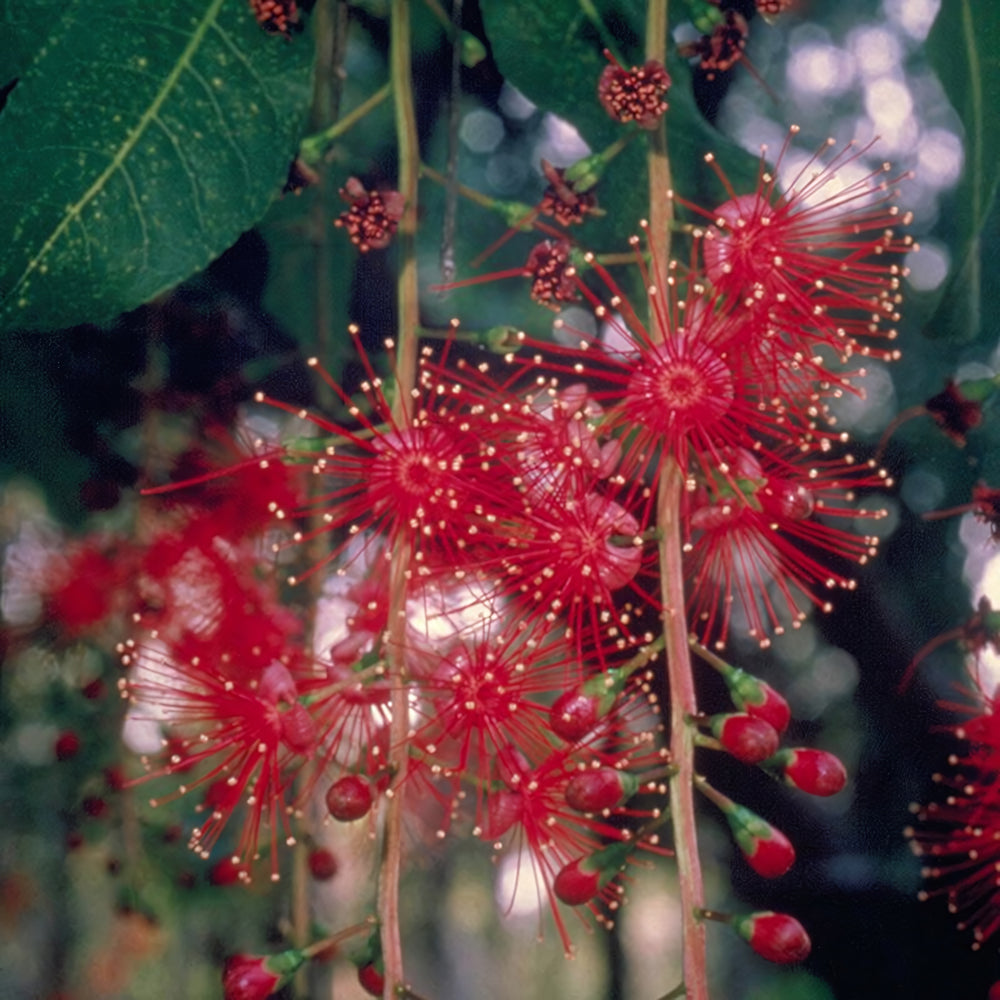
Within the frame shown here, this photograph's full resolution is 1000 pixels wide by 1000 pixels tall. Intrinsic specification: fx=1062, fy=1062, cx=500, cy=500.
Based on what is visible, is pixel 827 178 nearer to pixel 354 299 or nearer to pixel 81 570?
pixel 354 299

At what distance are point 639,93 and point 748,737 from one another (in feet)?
1.20

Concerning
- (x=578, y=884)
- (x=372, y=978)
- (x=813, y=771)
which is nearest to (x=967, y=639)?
(x=813, y=771)

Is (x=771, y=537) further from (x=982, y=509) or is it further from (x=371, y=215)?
(x=371, y=215)

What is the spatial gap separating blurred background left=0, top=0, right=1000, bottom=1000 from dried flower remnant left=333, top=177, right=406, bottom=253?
7 centimetres

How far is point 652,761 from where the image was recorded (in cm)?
66

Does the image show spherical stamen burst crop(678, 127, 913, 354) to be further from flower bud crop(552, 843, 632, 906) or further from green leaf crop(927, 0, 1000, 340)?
flower bud crop(552, 843, 632, 906)

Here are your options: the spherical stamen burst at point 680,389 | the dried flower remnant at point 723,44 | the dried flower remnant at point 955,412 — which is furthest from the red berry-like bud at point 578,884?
the dried flower remnant at point 723,44

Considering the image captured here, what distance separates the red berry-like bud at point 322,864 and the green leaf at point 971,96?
550 millimetres

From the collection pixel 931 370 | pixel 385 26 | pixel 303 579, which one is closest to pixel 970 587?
pixel 931 370

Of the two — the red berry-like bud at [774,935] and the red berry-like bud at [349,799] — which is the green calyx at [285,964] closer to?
the red berry-like bud at [349,799]

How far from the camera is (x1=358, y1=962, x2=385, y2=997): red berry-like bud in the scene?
59 cm

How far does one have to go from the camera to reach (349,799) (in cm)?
57

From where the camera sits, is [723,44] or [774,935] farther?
[723,44]

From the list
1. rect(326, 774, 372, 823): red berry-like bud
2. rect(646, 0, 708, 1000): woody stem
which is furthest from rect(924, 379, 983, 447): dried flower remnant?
rect(326, 774, 372, 823): red berry-like bud
